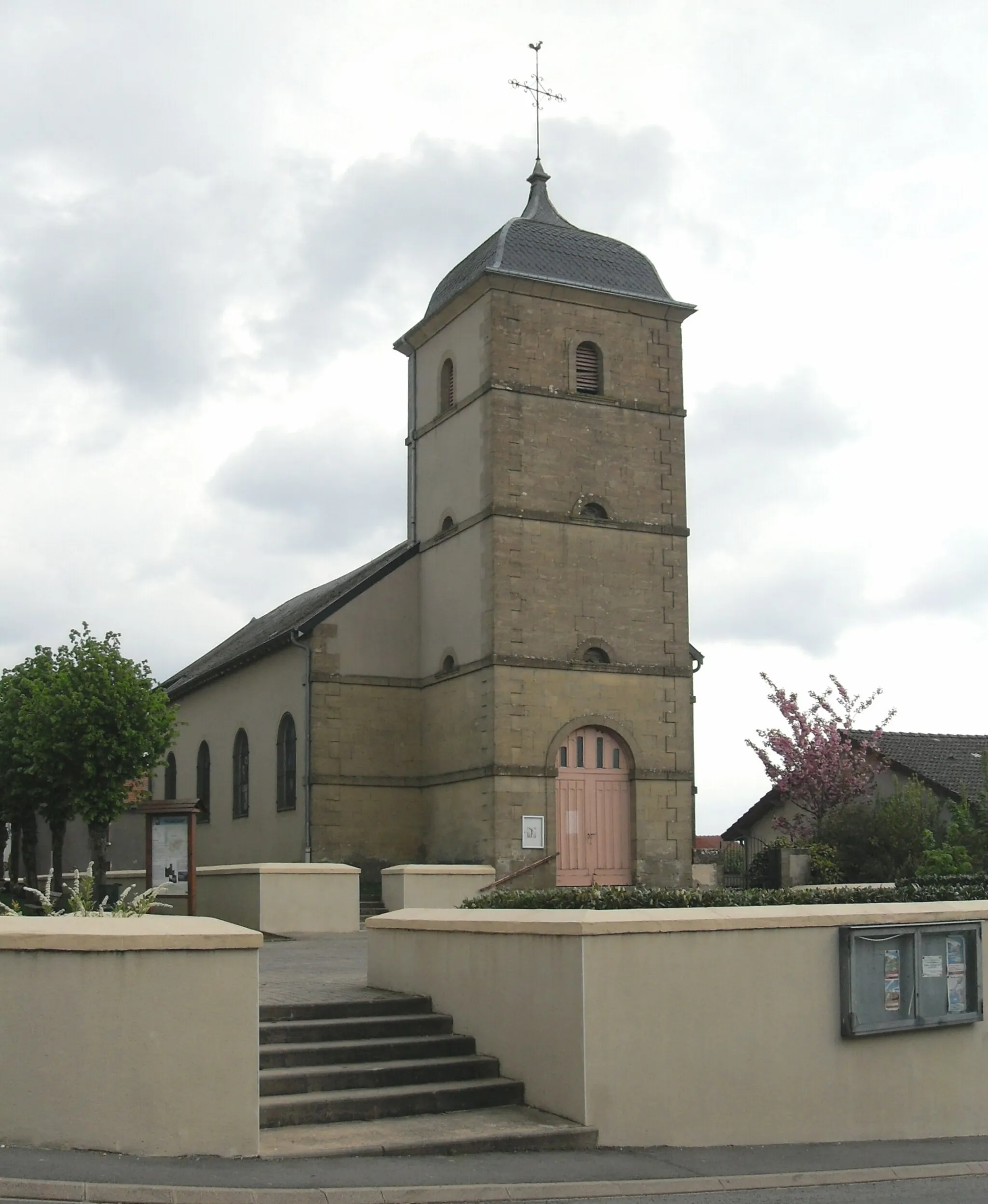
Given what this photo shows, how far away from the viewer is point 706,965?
35.6 ft

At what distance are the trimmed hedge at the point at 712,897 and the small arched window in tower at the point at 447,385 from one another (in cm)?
1861

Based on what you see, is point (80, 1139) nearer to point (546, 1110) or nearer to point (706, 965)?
point (546, 1110)

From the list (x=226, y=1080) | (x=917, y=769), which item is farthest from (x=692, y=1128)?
(x=917, y=769)

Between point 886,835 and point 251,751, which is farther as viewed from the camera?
point 251,751

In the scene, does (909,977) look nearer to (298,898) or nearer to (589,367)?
(298,898)

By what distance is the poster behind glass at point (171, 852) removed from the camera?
74.0 ft

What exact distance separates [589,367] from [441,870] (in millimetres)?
11238

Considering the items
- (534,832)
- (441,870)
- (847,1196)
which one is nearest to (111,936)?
(847,1196)

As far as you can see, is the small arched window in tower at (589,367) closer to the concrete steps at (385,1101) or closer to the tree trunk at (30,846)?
the tree trunk at (30,846)

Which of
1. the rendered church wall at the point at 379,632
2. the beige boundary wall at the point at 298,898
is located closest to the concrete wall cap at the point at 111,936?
the beige boundary wall at the point at 298,898

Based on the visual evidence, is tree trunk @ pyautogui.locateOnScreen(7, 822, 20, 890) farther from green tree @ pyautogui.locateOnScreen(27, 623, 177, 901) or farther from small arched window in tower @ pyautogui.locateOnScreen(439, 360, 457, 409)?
small arched window in tower @ pyautogui.locateOnScreen(439, 360, 457, 409)

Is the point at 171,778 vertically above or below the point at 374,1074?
above

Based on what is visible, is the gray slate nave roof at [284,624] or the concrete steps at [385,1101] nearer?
the concrete steps at [385,1101]

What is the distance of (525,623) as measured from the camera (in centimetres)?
2914
